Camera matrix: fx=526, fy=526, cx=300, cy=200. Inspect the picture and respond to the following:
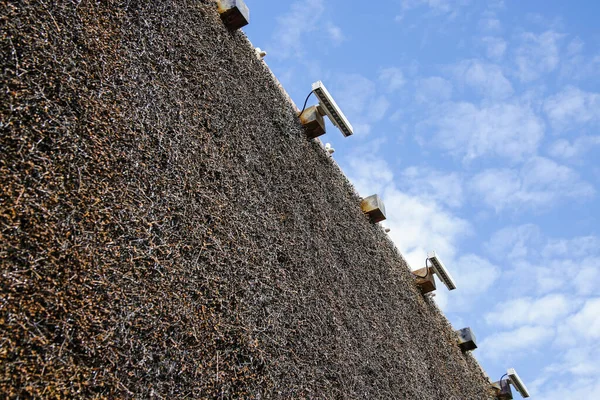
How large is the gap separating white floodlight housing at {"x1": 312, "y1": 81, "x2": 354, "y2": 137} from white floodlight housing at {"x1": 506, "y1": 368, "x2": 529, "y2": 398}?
399 centimetres

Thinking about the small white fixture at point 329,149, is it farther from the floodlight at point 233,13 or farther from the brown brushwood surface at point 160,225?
the floodlight at point 233,13

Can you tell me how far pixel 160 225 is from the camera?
220cm

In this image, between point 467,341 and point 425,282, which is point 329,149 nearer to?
point 425,282

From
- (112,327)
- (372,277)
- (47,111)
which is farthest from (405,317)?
(47,111)

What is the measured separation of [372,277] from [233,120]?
1881mm

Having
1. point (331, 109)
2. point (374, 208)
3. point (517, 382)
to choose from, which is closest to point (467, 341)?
point (517, 382)

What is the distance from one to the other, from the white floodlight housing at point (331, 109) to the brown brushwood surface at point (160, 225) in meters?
0.34

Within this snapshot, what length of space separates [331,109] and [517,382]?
14.4 ft

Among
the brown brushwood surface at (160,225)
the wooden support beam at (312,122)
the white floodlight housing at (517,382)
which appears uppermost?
the white floodlight housing at (517,382)

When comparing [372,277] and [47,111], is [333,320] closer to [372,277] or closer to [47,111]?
[372,277]

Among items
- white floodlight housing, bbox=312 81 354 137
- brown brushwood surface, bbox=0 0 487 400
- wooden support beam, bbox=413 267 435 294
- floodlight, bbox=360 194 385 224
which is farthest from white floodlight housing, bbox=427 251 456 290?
white floodlight housing, bbox=312 81 354 137

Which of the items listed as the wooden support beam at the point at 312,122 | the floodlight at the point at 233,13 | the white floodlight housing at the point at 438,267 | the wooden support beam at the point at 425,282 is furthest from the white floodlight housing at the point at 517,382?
the floodlight at the point at 233,13

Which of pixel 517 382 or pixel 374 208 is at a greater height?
pixel 517 382

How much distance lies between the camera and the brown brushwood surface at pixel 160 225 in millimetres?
1697
